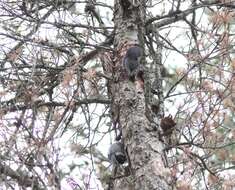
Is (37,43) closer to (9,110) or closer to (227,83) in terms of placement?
(9,110)

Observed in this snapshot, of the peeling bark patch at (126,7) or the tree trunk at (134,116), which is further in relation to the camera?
the peeling bark patch at (126,7)


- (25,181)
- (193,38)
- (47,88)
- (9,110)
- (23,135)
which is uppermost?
(193,38)

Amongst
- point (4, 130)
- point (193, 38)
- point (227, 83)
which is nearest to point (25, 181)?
point (4, 130)

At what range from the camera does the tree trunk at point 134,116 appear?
7.41 ft

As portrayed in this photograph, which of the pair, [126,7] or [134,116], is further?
[126,7]

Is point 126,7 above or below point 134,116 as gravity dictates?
above

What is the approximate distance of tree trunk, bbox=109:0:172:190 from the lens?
2.26 m

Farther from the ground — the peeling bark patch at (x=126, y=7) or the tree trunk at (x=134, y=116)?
the peeling bark patch at (x=126, y=7)

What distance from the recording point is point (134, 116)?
244cm

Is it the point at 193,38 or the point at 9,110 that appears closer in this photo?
the point at 9,110

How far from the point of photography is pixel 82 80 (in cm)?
254

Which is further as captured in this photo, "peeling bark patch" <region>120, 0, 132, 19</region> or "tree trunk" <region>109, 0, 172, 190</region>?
"peeling bark patch" <region>120, 0, 132, 19</region>

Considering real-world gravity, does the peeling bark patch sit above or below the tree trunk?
above

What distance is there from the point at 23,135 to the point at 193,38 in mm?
1356
